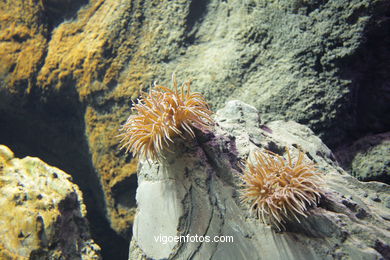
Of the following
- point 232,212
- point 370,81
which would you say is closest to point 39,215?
point 232,212

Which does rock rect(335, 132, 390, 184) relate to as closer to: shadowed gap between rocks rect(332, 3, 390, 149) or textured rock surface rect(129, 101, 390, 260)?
shadowed gap between rocks rect(332, 3, 390, 149)

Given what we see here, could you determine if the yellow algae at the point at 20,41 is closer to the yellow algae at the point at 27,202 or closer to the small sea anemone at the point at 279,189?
the yellow algae at the point at 27,202

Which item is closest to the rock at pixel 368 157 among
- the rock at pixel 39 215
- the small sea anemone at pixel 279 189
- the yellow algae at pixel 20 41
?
the small sea anemone at pixel 279 189

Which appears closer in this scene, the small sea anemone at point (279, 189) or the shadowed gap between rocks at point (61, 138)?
the small sea anemone at point (279, 189)

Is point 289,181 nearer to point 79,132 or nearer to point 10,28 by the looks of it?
point 79,132

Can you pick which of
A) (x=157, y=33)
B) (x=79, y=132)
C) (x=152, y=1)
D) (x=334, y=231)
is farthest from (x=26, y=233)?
(x=152, y=1)
